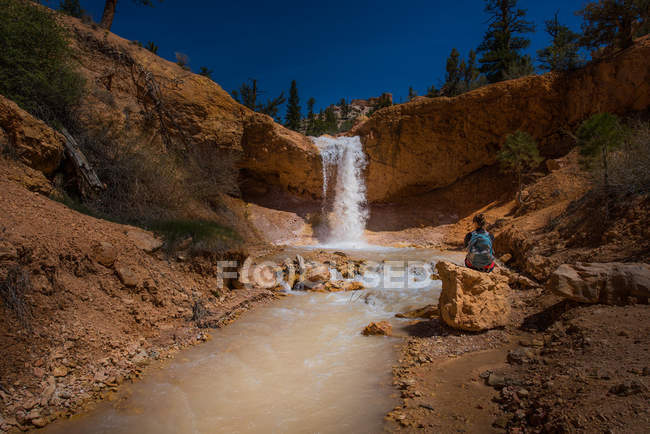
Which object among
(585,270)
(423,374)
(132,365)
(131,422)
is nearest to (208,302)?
(132,365)

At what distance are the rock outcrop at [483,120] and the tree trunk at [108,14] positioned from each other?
12.7 m

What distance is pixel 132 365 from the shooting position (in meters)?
3.17

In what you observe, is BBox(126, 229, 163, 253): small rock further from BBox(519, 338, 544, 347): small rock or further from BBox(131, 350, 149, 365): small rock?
BBox(519, 338, 544, 347): small rock

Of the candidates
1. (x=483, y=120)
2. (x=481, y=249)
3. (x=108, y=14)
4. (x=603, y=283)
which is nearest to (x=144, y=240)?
(x=481, y=249)

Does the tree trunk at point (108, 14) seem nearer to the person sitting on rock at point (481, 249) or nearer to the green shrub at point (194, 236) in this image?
the green shrub at point (194, 236)

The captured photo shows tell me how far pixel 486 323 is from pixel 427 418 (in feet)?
6.36

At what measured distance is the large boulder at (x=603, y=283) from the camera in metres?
3.22

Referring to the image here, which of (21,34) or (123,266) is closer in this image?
(123,266)

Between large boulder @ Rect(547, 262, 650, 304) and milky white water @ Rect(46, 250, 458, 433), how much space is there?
212cm

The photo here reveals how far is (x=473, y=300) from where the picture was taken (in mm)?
3955

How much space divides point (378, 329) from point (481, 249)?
80.5 inches

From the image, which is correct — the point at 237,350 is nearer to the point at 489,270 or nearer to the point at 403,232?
the point at 489,270

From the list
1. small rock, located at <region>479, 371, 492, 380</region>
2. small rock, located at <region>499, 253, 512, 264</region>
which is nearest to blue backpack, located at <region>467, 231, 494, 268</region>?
small rock, located at <region>479, 371, 492, 380</region>

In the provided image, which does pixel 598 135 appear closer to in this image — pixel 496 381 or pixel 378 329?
pixel 378 329
